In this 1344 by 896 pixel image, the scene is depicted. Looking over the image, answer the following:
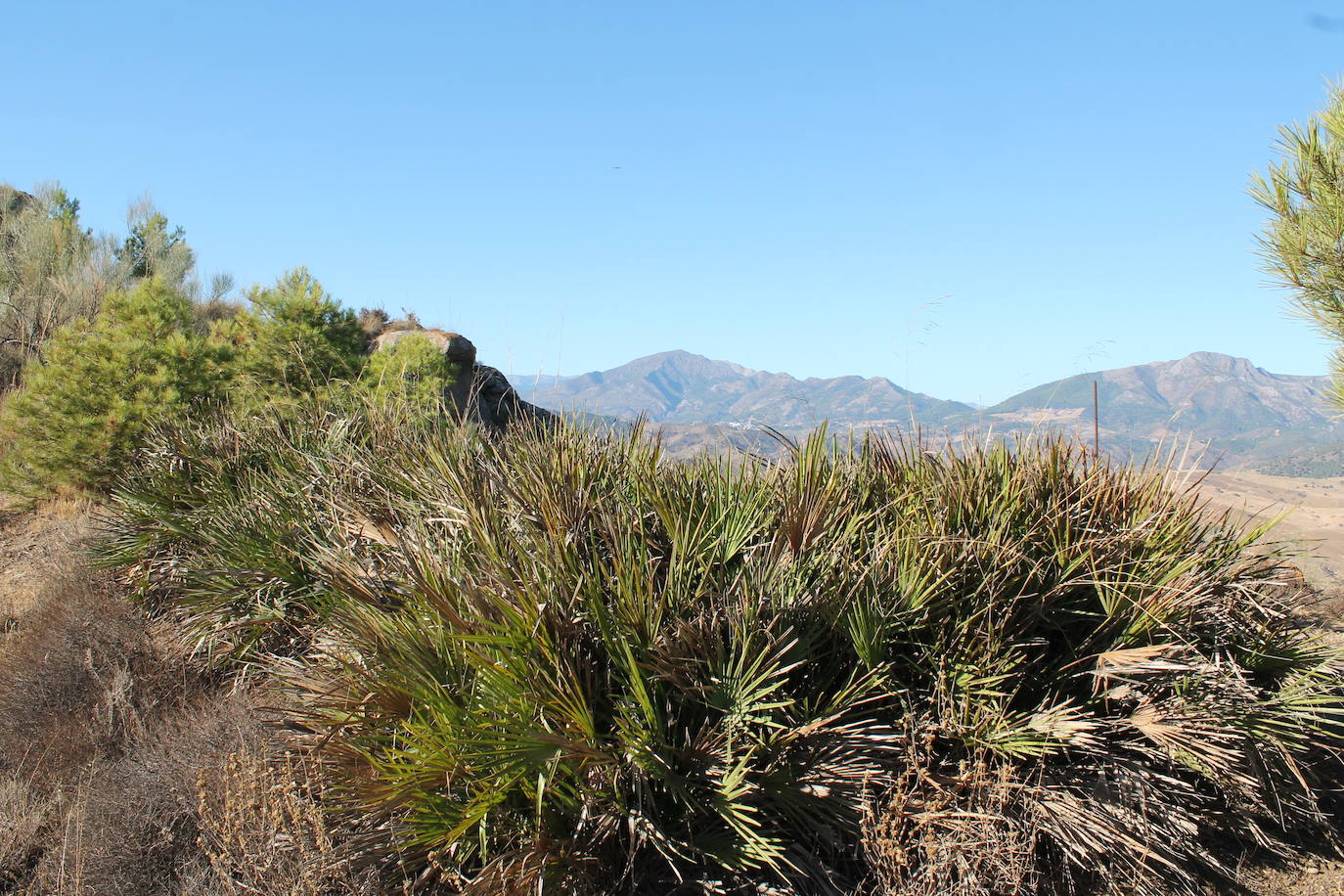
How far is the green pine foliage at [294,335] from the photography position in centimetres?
1187

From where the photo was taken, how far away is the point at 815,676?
3770 mm

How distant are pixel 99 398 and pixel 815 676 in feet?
31.1

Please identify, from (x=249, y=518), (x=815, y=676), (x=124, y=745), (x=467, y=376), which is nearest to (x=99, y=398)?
(x=249, y=518)

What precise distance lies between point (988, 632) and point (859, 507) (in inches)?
41.2

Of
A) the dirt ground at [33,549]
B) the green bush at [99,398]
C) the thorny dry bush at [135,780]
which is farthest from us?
the green bush at [99,398]

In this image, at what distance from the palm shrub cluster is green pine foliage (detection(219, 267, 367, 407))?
25.9ft

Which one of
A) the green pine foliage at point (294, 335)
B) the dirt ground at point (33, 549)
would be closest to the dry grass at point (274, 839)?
the dirt ground at point (33, 549)

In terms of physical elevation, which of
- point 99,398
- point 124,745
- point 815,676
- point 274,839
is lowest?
point 124,745

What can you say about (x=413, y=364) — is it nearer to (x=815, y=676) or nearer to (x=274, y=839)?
(x=274, y=839)

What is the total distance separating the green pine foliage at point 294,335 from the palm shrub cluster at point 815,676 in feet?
25.9

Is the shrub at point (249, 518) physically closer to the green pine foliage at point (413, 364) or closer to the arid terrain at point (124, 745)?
the arid terrain at point (124, 745)

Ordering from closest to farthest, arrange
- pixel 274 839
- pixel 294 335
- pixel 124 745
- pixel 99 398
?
pixel 274 839 → pixel 124 745 → pixel 99 398 → pixel 294 335

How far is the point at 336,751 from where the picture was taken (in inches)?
133

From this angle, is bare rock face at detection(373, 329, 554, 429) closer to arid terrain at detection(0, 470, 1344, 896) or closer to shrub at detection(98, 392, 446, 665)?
shrub at detection(98, 392, 446, 665)
